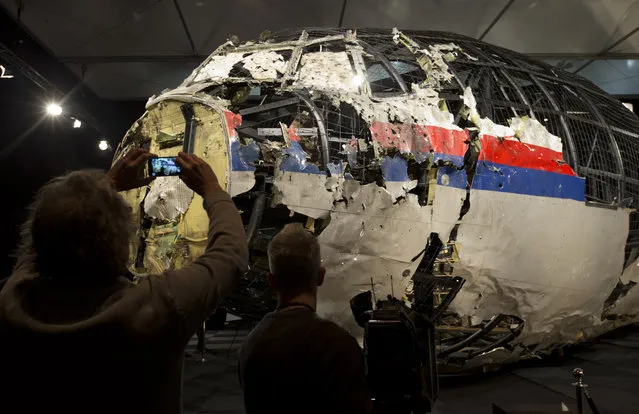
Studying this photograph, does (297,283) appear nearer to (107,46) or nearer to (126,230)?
(126,230)

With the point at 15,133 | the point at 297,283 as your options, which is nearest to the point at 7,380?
the point at 297,283

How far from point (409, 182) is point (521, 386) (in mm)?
2385

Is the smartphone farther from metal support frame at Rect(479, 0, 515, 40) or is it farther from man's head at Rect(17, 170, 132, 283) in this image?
metal support frame at Rect(479, 0, 515, 40)

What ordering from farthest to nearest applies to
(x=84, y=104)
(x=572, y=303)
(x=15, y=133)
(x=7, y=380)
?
(x=84, y=104) < (x=15, y=133) < (x=572, y=303) < (x=7, y=380)

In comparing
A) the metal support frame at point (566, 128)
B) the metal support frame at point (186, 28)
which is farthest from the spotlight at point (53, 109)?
the metal support frame at point (566, 128)

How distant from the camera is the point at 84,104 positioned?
898 cm

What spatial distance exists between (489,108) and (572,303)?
1.84 metres

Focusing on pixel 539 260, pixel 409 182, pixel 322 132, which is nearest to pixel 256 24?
pixel 322 132

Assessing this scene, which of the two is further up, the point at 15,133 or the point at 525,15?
the point at 525,15

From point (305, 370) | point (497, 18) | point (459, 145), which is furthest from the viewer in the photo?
point (497, 18)

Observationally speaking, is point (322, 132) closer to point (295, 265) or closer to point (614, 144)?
point (295, 265)

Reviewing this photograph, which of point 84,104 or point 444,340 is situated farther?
point 84,104

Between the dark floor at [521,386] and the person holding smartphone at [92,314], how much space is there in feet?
8.37

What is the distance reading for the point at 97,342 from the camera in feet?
3.32
